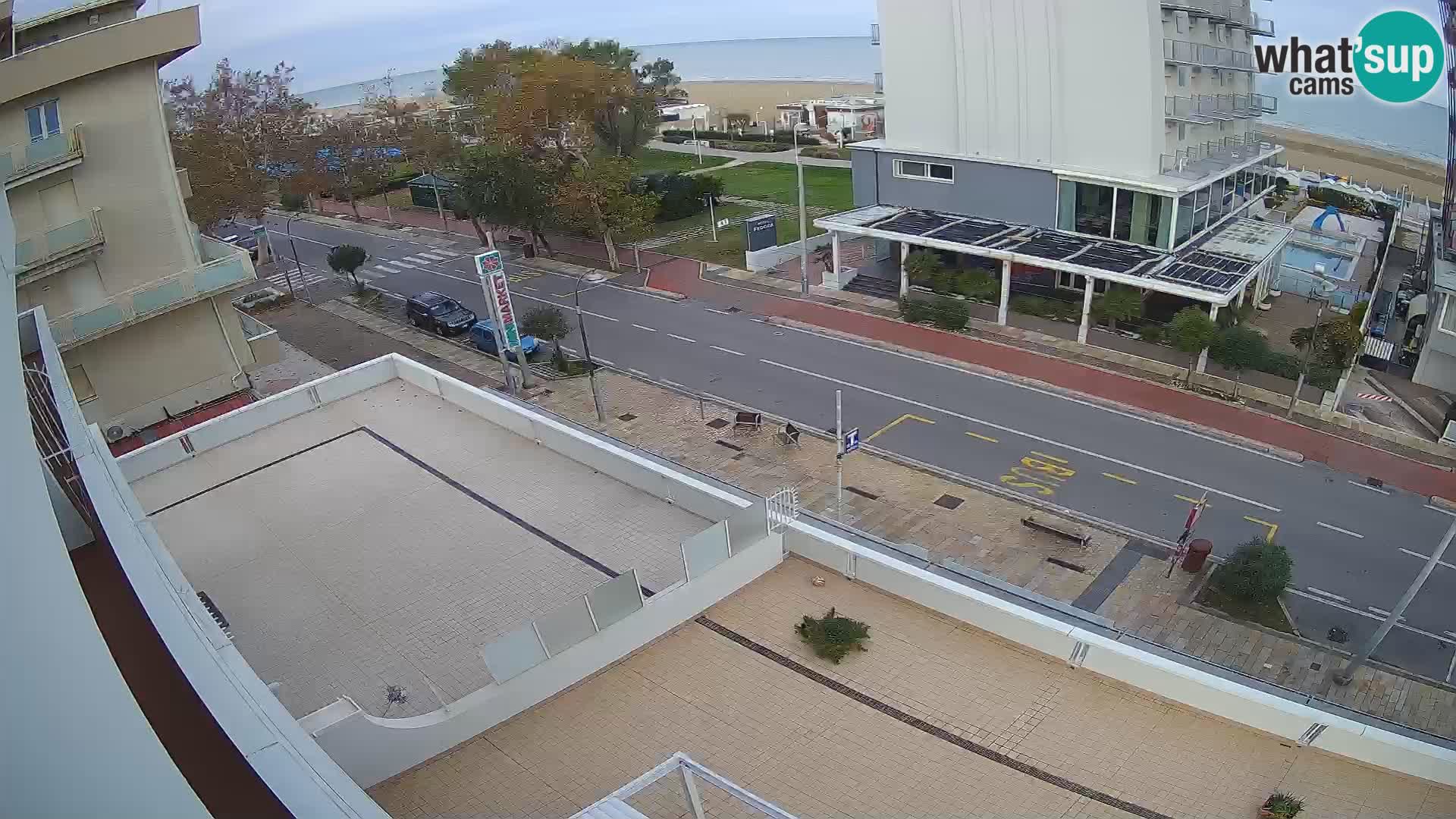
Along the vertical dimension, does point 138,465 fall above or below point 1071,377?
above

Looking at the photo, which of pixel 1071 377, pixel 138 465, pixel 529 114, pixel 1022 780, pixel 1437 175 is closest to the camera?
pixel 1022 780

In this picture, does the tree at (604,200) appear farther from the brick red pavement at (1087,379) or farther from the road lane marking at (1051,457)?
the road lane marking at (1051,457)

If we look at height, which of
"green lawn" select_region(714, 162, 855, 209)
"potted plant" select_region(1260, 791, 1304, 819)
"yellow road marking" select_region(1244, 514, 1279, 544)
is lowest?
"yellow road marking" select_region(1244, 514, 1279, 544)

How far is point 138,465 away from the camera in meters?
16.7

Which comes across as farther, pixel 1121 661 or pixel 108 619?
pixel 1121 661

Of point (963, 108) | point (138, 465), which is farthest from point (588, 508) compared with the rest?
A: point (963, 108)

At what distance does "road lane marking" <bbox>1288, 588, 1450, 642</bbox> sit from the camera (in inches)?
672

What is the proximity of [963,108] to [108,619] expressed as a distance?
33.2 meters

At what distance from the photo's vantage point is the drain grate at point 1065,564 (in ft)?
62.9

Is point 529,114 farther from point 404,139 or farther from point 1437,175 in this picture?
point 1437,175

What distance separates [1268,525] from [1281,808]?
1410 cm

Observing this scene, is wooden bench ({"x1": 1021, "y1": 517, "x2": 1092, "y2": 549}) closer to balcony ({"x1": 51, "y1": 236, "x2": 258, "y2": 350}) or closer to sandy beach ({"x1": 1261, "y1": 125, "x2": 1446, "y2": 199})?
balcony ({"x1": 51, "y1": 236, "x2": 258, "y2": 350})

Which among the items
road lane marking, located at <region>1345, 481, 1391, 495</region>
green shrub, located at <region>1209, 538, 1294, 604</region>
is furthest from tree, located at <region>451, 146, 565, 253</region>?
road lane marking, located at <region>1345, 481, 1391, 495</region>

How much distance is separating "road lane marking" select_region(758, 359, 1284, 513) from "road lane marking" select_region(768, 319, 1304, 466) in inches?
46.7
